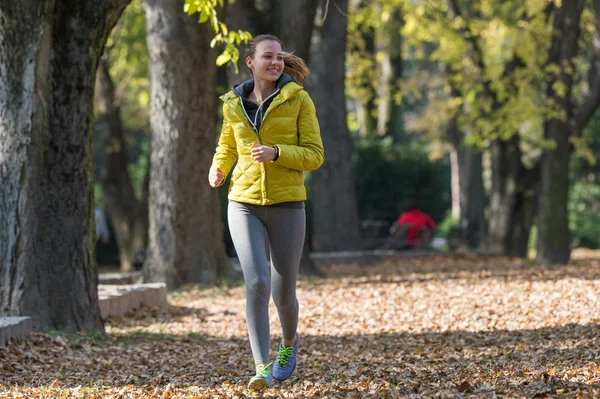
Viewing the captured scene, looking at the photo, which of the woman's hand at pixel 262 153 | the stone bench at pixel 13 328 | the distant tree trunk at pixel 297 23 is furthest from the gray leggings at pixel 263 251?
the distant tree trunk at pixel 297 23

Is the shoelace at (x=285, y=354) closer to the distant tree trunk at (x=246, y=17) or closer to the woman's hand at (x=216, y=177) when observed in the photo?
the woman's hand at (x=216, y=177)

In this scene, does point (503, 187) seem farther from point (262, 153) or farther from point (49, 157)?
point (262, 153)

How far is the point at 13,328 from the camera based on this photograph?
7473 millimetres

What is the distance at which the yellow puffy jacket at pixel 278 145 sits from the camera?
5586 mm

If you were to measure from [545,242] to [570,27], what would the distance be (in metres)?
3.76

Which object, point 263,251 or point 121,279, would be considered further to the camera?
point 121,279

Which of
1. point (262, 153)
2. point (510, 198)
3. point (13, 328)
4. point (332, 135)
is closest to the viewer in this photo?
point (262, 153)

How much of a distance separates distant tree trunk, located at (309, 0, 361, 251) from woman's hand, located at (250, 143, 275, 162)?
508 inches

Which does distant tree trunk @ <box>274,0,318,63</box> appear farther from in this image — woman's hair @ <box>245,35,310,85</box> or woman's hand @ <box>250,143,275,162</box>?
woman's hand @ <box>250,143,275,162</box>

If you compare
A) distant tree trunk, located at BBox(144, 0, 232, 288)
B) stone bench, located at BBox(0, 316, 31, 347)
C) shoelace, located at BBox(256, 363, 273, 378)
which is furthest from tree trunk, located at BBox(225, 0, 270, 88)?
shoelace, located at BBox(256, 363, 273, 378)

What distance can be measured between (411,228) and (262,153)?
1692 cm

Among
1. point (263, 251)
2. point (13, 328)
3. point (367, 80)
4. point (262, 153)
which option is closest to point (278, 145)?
point (262, 153)

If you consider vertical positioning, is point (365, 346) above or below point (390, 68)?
below

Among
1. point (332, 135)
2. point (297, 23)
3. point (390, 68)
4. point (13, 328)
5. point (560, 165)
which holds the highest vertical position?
point (390, 68)
